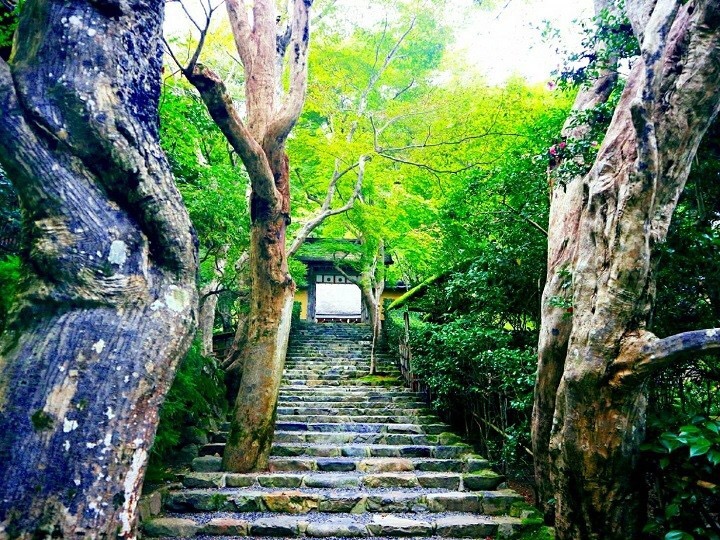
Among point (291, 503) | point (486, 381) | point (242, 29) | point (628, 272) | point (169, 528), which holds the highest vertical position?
point (242, 29)

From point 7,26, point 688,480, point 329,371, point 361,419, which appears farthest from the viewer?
point 329,371

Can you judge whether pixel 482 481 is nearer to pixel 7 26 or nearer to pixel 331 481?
pixel 331 481

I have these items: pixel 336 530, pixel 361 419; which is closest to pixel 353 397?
pixel 361 419

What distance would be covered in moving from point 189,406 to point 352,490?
2475mm

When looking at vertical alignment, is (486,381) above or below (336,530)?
above

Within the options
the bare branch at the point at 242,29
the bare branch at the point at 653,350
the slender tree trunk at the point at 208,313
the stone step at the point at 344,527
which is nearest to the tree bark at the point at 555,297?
the stone step at the point at 344,527

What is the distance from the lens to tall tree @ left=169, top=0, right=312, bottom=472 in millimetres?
5285

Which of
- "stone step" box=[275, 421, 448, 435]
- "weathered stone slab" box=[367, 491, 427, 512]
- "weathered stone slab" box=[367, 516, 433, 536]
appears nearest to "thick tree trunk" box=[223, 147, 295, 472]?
"weathered stone slab" box=[367, 491, 427, 512]

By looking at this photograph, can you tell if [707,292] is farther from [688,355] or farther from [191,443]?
[191,443]

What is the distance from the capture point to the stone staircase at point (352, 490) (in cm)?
431

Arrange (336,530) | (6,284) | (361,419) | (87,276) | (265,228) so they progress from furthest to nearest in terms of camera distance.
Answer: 1. (361,419)
2. (265,228)
3. (336,530)
4. (6,284)
5. (87,276)

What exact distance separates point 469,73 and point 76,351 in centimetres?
1014

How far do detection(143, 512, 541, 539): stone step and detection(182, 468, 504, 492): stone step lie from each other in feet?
2.14

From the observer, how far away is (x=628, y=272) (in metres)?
2.79
